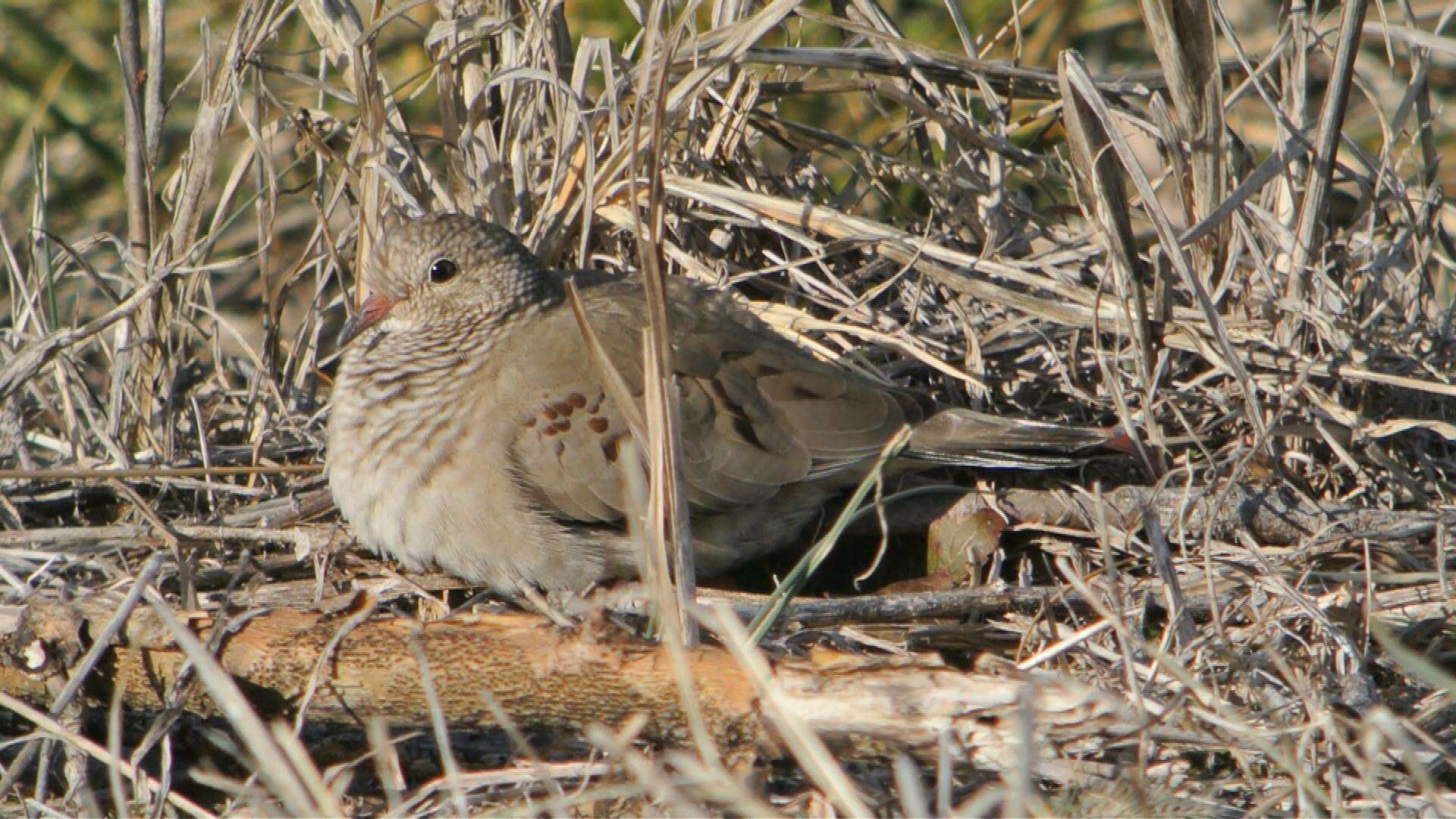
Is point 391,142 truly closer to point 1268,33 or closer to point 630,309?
point 630,309

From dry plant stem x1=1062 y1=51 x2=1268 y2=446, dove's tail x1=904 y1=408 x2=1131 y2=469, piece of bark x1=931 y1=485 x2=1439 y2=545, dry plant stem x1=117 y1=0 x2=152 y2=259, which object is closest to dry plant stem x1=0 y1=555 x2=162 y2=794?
dry plant stem x1=117 y1=0 x2=152 y2=259

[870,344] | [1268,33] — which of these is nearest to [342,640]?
[870,344]

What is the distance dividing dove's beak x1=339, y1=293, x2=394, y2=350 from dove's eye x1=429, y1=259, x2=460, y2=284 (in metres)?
0.15

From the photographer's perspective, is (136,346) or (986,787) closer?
(986,787)

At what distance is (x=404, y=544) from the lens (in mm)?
3043

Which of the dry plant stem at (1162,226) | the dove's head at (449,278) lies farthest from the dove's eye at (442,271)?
the dry plant stem at (1162,226)

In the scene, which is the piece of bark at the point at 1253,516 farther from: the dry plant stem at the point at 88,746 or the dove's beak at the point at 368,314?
the dry plant stem at the point at 88,746

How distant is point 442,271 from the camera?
337 cm

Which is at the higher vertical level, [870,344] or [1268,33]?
[1268,33]

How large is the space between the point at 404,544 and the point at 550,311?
662 millimetres

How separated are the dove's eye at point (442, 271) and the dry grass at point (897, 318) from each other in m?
0.28

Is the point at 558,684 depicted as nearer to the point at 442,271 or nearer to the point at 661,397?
the point at 661,397

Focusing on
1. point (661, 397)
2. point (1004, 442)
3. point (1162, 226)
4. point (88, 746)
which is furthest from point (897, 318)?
point (88, 746)

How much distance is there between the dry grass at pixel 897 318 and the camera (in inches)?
105
